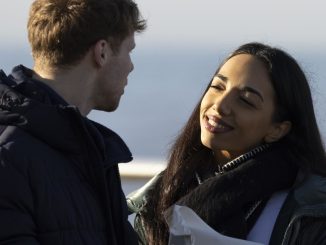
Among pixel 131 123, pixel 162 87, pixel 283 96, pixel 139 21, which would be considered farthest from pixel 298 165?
pixel 162 87

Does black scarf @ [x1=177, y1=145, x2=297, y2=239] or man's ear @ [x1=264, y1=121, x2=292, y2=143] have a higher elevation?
man's ear @ [x1=264, y1=121, x2=292, y2=143]

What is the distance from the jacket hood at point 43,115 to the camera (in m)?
2.62

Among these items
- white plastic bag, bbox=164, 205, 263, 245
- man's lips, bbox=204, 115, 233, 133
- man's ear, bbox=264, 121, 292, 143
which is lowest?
white plastic bag, bbox=164, 205, 263, 245

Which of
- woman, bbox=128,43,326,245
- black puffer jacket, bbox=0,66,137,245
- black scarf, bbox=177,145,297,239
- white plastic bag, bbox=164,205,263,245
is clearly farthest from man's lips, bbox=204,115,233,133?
black puffer jacket, bbox=0,66,137,245

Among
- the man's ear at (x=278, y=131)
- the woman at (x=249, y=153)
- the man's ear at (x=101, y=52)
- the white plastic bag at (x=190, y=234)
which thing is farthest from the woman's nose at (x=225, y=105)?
the man's ear at (x=101, y=52)

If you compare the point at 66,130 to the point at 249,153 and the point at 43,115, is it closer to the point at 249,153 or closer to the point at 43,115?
the point at 43,115

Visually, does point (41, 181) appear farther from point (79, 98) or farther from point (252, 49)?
point (252, 49)

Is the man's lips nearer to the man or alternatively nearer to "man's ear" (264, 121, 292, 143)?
"man's ear" (264, 121, 292, 143)

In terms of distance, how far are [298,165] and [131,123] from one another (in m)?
9.27

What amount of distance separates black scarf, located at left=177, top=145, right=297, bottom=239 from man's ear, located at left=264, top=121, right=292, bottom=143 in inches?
1.3

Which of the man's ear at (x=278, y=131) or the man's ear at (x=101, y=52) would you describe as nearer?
the man's ear at (x=101, y=52)

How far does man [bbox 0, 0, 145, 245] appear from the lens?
258 cm

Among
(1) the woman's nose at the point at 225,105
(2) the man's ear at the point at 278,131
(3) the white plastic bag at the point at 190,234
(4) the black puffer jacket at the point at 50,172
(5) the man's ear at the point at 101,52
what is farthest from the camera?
(2) the man's ear at the point at 278,131

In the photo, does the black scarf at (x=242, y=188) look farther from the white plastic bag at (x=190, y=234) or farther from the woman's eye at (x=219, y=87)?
the white plastic bag at (x=190, y=234)
